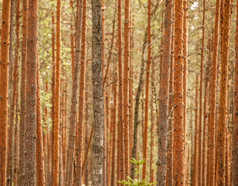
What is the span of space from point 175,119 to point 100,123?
93.2 inches

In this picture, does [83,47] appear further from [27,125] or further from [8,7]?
[27,125]

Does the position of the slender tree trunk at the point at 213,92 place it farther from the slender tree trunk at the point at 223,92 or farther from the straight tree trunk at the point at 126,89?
the straight tree trunk at the point at 126,89

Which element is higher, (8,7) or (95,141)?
(8,7)

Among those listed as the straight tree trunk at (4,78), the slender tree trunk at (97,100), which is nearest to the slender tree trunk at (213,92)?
the slender tree trunk at (97,100)

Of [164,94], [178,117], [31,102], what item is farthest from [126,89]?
[31,102]

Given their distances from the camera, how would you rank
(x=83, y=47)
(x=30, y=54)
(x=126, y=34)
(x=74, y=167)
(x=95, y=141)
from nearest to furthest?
(x=95, y=141) < (x=30, y=54) < (x=74, y=167) < (x=83, y=47) < (x=126, y=34)

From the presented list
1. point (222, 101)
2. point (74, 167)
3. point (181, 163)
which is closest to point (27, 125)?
point (74, 167)

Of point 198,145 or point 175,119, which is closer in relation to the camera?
point 175,119

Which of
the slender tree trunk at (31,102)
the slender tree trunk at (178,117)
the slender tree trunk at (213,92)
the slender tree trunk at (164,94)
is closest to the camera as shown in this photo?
the slender tree trunk at (31,102)

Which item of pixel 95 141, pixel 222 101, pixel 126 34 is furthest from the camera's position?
pixel 126 34

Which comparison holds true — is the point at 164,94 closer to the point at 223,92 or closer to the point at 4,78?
the point at 223,92

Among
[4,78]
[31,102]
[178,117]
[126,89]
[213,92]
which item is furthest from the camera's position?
[213,92]

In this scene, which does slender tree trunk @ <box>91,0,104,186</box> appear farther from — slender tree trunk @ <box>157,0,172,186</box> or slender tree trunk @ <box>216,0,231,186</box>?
slender tree trunk @ <box>216,0,231,186</box>

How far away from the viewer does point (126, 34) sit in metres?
10.7
